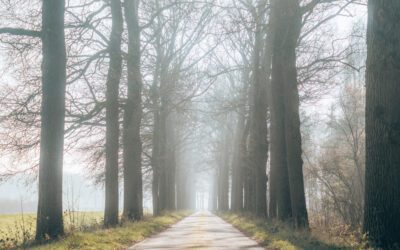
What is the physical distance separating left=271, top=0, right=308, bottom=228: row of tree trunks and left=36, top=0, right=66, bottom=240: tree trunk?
6803 millimetres

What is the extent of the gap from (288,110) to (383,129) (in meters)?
7.09

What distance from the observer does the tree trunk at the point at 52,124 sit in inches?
447

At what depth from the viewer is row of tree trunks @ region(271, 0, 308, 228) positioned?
49.3ft

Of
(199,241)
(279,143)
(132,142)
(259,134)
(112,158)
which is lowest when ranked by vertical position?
(199,241)

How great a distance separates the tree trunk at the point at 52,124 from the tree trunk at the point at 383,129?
6982 mm

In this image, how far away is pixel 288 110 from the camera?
15625 millimetres

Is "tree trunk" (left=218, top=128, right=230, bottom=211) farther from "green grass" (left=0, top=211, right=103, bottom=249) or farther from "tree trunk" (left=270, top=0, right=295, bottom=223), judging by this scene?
"green grass" (left=0, top=211, right=103, bottom=249)

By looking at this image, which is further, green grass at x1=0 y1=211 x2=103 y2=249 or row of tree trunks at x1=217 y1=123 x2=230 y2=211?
row of tree trunks at x1=217 y1=123 x2=230 y2=211

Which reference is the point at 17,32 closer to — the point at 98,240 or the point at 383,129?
the point at 98,240

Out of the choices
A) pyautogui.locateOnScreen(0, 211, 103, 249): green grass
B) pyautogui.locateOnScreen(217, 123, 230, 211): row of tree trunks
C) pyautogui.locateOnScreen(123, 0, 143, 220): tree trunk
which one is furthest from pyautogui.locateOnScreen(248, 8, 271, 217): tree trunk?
pyautogui.locateOnScreen(217, 123, 230, 211): row of tree trunks

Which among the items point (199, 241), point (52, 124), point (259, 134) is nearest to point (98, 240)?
point (52, 124)

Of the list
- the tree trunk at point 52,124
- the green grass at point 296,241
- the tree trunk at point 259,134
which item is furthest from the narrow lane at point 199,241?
the tree trunk at point 259,134

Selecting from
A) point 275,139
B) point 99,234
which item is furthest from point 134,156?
point 99,234

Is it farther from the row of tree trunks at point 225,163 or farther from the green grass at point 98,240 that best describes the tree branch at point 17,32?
the row of tree trunks at point 225,163
